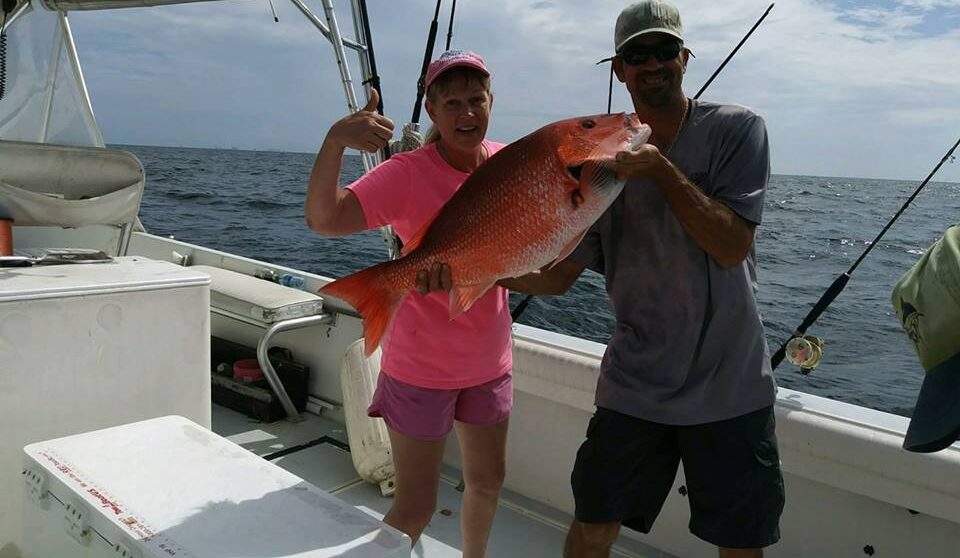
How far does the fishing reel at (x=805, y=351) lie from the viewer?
282cm

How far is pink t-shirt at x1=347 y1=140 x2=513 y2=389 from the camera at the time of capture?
2.21 metres

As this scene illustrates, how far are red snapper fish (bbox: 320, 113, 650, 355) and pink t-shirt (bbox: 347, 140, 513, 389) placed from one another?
286mm

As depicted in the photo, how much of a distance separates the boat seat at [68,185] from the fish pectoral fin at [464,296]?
2.48m

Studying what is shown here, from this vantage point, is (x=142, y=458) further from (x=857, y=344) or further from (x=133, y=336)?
(x=857, y=344)

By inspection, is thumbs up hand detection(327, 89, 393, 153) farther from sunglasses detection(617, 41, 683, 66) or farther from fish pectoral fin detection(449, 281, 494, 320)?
sunglasses detection(617, 41, 683, 66)

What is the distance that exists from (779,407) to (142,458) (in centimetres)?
220

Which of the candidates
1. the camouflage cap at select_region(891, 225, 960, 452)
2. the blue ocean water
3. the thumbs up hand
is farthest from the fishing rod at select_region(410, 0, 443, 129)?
the camouflage cap at select_region(891, 225, 960, 452)

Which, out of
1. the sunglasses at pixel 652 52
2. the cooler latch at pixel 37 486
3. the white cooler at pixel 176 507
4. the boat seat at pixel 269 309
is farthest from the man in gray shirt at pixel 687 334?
the boat seat at pixel 269 309

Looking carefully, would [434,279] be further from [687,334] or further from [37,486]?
[37,486]

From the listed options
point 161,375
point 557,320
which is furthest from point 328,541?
point 557,320

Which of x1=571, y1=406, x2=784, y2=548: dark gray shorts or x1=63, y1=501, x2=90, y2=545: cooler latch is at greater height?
x1=571, y1=406, x2=784, y2=548: dark gray shorts

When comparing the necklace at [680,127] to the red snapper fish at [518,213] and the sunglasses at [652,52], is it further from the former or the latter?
the red snapper fish at [518,213]

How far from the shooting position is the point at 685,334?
6.77ft

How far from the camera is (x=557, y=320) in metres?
9.30
